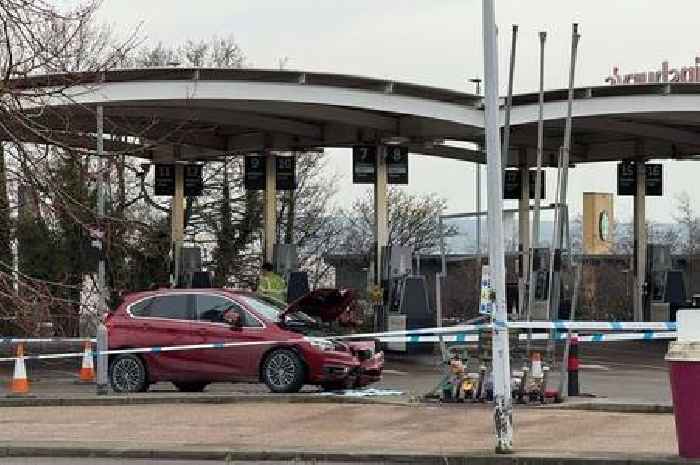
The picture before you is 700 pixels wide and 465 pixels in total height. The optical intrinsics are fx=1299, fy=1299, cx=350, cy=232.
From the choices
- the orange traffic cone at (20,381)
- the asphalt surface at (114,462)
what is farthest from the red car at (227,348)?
the asphalt surface at (114,462)

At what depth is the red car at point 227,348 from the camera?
19.1m

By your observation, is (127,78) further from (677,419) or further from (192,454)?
(677,419)

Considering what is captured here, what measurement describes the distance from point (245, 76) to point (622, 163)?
14.3m

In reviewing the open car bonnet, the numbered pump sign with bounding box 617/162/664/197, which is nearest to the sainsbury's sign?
the numbered pump sign with bounding box 617/162/664/197

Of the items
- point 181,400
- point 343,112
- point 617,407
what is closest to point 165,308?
point 181,400

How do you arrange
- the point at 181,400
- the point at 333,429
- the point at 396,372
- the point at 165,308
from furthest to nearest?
the point at 396,372
the point at 165,308
the point at 181,400
the point at 333,429

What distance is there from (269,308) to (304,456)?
280 inches

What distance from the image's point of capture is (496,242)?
1264 centimetres

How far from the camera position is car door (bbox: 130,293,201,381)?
782 inches

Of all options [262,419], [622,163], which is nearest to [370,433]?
[262,419]

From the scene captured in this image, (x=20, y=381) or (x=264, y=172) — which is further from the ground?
(x=264, y=172)

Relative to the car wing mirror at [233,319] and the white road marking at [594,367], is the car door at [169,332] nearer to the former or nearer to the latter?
the car wing mirror at [233,319]

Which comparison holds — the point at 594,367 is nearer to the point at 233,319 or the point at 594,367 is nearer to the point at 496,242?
the point at 233,319

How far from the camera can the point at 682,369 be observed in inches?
464
